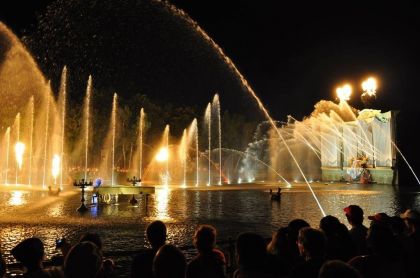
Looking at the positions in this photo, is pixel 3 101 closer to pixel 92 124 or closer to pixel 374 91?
pixel 92 124

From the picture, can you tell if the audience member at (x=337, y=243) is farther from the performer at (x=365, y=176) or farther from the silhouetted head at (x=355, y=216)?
the performer at (x=365, y=176)

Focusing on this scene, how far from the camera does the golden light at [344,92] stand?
48.4 metres

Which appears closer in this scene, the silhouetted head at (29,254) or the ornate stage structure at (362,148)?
the silhouetted head at (29,254)

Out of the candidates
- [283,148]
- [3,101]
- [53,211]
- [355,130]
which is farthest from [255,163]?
[53,211]

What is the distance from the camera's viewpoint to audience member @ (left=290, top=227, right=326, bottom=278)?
3873 mm

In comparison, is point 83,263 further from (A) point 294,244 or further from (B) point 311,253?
(A) point 294,244

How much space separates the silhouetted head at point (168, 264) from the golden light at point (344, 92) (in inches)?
1863

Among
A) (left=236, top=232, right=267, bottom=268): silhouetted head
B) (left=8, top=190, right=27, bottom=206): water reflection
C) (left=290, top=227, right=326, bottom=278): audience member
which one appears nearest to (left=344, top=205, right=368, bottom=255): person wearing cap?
(left=290, top=227, right=326, bottom=278): audience member

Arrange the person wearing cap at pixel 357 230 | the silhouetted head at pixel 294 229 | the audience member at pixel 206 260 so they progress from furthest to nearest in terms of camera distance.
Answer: the person wearing cap at pixel 357 230, the silhouetted head at pixel 294 229, the audience member at pixel 206 260

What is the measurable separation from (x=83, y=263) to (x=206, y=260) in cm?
123

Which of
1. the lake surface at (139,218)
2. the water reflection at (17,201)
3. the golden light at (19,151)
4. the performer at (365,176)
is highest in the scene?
the golden light at (19,151)

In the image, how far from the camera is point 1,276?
414 cm

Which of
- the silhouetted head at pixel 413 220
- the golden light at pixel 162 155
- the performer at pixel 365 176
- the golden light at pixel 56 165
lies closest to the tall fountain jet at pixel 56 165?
the golden light at pixel 56 165

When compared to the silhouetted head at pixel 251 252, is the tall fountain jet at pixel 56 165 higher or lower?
higher
